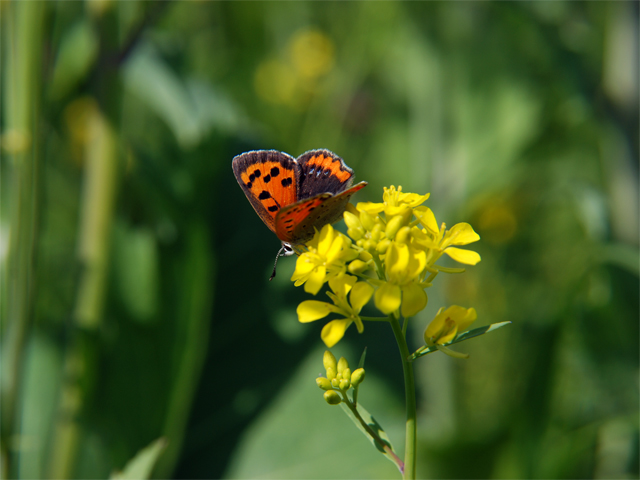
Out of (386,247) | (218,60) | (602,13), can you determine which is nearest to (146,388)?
(386,247)

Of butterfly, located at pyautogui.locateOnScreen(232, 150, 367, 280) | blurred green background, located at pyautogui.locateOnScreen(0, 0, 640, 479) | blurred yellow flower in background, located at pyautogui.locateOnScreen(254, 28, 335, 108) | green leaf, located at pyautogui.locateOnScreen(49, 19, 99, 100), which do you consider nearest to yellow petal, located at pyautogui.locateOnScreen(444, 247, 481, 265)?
butterfly, located at pyautogui.locateOnScreen(232, 150, 367, 280)

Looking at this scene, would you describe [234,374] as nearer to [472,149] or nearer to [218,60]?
[472,149]

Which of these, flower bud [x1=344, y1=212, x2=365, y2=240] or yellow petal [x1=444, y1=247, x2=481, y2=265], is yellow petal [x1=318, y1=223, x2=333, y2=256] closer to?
flower bud [x1=344, y1=212, x2=365, y2=240]

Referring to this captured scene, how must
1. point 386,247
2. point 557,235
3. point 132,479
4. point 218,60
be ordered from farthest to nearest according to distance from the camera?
point 218,60 → point 557,235 → point 132,479 → point 386,247

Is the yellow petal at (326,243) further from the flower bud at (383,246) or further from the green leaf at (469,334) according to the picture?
the green leaf at (469,334)

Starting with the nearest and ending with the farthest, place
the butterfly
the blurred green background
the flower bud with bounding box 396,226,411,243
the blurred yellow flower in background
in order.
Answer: the flower bud with bounding box 396,226,411,243 < the butterfly < the blurred green background < the blurred yellow flower in background

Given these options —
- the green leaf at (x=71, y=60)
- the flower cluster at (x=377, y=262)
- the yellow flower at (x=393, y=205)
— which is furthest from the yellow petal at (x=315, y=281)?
the green leaf at (x=71, y=60)

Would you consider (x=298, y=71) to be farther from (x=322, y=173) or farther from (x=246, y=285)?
(x=322, y=173)
